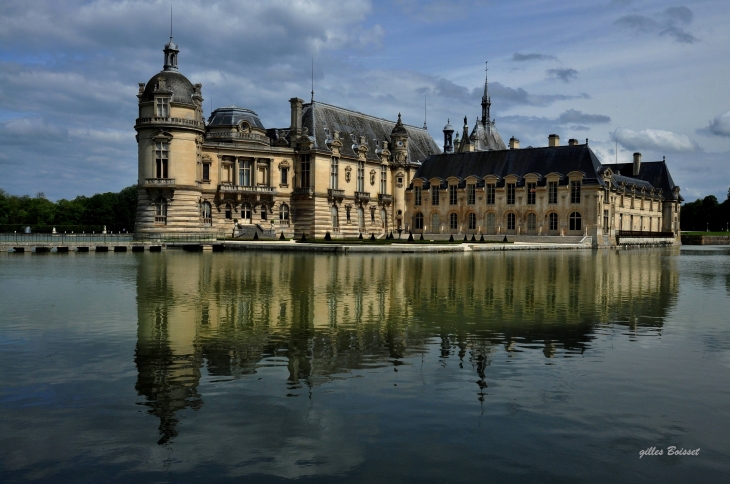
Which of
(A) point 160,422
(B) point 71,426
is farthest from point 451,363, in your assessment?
(B) point 71,426

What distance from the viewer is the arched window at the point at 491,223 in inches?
3145

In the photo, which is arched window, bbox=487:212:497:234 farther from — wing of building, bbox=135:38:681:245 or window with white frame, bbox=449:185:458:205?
window with white frame, bbox=449:185:458:205

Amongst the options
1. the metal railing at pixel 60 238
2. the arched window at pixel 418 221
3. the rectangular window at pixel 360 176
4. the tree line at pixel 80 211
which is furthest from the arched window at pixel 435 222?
the tree line at pixel 80 211

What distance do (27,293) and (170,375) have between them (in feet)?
44.7

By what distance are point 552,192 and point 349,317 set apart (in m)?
62.0

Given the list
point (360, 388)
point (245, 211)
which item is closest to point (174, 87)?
point (245, 211)

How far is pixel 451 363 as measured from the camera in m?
12.4

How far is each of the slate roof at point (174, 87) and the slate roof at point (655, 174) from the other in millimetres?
64638

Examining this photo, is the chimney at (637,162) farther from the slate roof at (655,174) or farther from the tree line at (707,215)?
the tree line at (707,215)

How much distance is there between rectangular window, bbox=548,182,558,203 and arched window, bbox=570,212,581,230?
260 centimetres

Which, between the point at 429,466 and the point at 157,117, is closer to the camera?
the point at 429,466

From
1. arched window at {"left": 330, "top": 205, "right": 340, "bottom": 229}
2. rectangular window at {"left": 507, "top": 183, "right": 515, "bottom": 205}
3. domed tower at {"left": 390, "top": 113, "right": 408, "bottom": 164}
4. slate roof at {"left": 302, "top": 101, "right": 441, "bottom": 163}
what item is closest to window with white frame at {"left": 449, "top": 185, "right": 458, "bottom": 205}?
rectangular window at {"left": 507, "top": 183, "right": 515, "bottom": 205}

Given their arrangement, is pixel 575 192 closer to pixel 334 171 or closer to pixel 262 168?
pixel 334 171

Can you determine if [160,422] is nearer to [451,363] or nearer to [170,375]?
[170,375]
